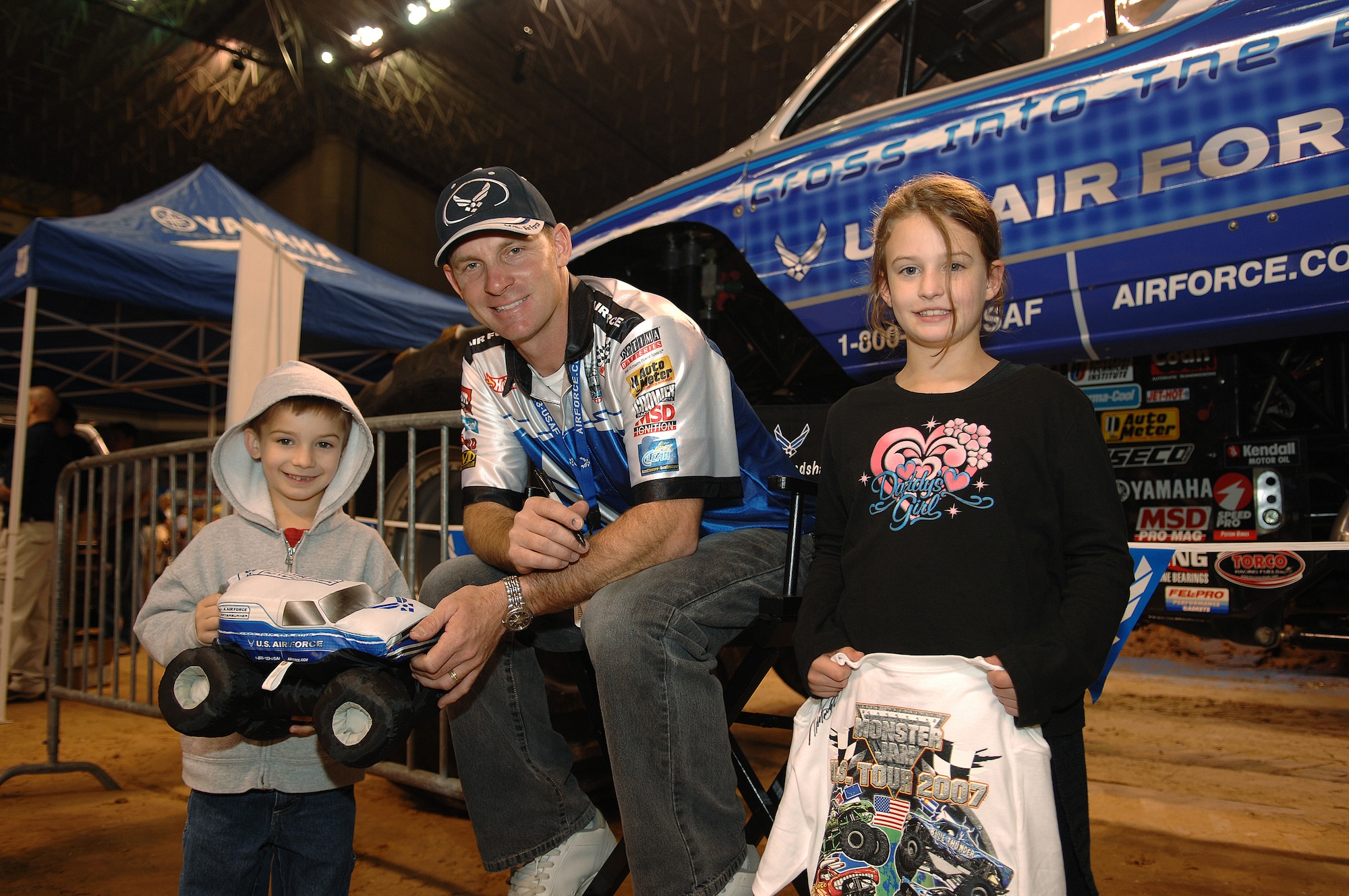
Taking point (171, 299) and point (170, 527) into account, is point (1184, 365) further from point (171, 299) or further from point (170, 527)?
point (171, 299)

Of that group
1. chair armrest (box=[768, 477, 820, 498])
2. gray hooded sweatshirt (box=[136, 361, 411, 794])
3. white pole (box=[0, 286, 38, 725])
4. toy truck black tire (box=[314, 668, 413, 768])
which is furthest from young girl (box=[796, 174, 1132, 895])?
white pole (box=[0, 286, 38, 725])

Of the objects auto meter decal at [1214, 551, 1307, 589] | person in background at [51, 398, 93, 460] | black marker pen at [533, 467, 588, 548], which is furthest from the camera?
person in background at [51, 398, 93, 460]

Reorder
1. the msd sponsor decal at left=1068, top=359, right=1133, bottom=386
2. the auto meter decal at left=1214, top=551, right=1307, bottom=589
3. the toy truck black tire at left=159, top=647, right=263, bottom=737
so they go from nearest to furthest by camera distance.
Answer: the toy truck black tire at left=159, top=647, right=263, bottom=737, the auto meter decal at left=1214, top=551, right=1307, bottom=589, the msd sponsor decal at left=1068, top=359, right=1133, bottom=386

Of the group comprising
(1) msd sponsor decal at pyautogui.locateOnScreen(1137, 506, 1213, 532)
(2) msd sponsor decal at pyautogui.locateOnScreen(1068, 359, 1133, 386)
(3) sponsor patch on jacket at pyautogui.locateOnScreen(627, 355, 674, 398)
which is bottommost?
(1) msd sponsor decal at pyautogui.locateOnScreen(1137, 506, 1213, 532)

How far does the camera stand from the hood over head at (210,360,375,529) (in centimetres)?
173

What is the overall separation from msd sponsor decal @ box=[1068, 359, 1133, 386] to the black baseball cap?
6.52 ft

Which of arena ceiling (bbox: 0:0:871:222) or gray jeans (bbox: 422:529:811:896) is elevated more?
arena ceiling (bbox: 0:0:871:222)

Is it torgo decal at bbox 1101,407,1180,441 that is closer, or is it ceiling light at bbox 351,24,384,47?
torgo decal at bbox 1101,407,1180,441

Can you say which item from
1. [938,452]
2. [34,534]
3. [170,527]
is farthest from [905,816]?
[34,534]

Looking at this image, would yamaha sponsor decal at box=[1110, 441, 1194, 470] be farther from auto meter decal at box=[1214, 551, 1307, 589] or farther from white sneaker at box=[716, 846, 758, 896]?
white sneaker at box=[716, 846, 758, 896]

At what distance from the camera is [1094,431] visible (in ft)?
3.93

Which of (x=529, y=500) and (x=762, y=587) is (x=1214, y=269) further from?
(x=529, y=500)

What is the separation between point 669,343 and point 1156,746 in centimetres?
295

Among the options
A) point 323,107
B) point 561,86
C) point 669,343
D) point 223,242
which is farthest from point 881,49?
point 323,107
